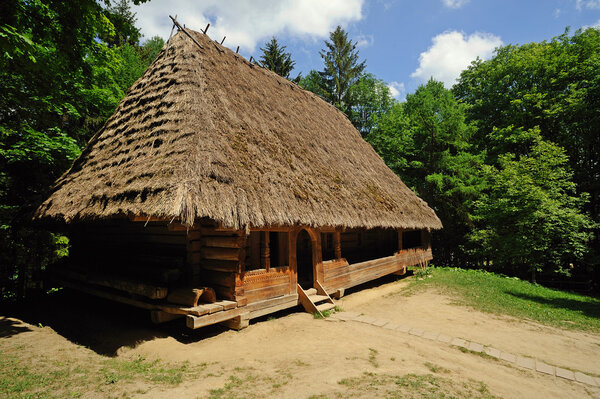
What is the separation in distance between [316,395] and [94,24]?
850 cm

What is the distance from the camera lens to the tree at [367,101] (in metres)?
25.6

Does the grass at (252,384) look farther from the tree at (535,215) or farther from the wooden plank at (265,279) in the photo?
the tree at (535,215)

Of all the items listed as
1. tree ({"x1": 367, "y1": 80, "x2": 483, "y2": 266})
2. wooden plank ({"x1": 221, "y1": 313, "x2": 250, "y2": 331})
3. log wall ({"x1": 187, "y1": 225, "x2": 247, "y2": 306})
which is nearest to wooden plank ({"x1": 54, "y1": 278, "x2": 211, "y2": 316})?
log wall ({"x1": 187, "y1": 225, "x2": 247, "y2": 306})

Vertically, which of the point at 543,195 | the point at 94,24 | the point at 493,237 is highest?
the point at 94,24

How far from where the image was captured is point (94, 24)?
6.62m

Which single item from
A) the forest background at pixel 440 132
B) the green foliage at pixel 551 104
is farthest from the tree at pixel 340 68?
the green foliage at pixel 551 104

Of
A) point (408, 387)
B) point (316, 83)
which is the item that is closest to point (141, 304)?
point (408, 387)

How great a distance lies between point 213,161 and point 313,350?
3.93 m

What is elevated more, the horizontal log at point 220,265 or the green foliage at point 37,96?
the green foliage at point 37,96

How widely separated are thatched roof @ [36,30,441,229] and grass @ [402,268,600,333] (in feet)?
9.79

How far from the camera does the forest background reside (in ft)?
23.2

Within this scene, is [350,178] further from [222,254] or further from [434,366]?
[434,366]

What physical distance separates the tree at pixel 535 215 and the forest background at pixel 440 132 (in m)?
0.06

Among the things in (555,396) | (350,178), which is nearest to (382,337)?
(555,396)
